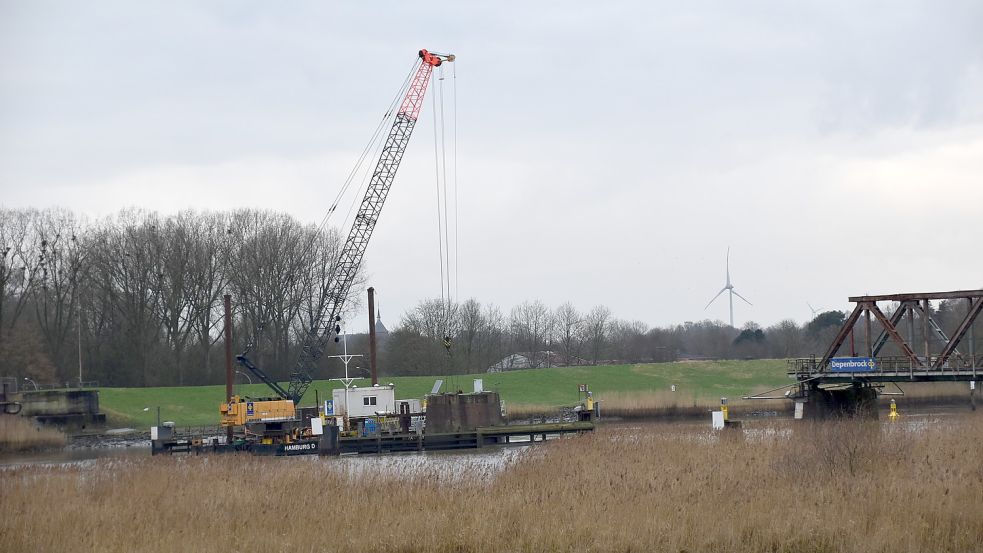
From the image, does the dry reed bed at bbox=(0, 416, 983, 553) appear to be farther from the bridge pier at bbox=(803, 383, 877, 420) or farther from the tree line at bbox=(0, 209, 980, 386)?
the tree line at bbox=(0, 209, 980, 386)

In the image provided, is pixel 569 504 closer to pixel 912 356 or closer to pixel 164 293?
pixel 912 356

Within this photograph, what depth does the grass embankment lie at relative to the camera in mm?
62312

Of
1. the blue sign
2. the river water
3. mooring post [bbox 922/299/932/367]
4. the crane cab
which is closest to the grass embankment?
the river water

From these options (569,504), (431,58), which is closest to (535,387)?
(431,58)

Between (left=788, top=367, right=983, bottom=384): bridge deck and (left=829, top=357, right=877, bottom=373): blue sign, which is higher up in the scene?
(left=829, top=357, right=877, bottom=373): blue sign

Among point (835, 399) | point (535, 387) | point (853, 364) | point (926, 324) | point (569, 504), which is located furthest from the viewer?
point (535, 387)

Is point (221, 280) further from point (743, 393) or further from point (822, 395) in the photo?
point (822, 395)

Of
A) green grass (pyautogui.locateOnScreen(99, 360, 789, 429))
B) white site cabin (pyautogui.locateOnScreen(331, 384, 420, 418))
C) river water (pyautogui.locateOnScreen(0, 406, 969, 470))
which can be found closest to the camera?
river water (pyautogui.locateOnScreen(0, 406, 969, 470))

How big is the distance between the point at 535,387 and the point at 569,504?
69872mm

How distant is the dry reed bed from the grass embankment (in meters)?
32.5

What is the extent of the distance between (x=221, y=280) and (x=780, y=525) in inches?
3309

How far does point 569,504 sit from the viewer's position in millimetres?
22891

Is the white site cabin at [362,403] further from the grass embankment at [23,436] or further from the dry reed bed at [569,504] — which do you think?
the dry reed bed at [569,504]

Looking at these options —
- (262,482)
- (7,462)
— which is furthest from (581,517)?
(7,462)
